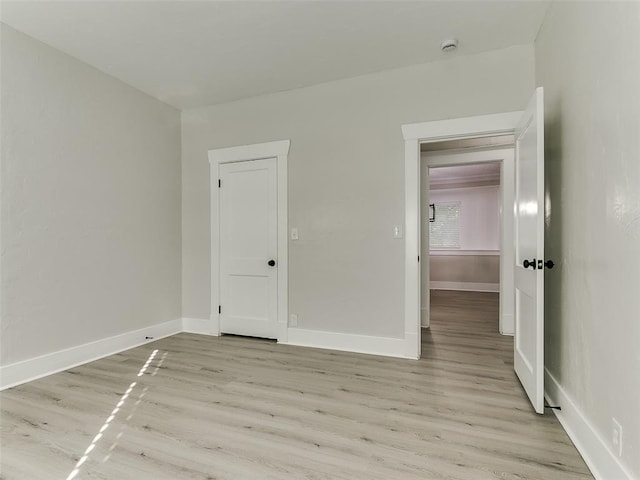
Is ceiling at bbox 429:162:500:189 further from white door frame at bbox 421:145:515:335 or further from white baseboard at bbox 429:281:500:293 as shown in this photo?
white baseboard at bbox 429:281:500:293

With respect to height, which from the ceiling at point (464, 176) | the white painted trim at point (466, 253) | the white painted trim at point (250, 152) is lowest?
the white painted trim at point (466, 253)

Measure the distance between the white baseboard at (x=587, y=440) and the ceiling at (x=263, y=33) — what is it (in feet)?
8.53

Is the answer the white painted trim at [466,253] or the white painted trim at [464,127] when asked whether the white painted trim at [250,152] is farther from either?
the white painted trim at [466,253]

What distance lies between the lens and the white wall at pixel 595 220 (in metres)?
1.38

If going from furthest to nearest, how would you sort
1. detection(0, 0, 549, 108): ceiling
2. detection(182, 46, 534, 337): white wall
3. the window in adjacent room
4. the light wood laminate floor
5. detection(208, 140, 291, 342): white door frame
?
the window in adjacent room → detection(208, 140, 291, 342): white door frame → detection(182, 46, 534, 337): white wall → detection(0, 0, 549, 108): ceiling → the light wood laminate floor

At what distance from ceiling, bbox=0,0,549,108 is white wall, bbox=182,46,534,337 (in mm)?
191

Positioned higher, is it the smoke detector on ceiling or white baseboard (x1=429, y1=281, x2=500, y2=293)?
the smoke detector on ceiling

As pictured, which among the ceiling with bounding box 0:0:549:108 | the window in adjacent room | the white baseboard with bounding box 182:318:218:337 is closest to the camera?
the ceiling with bounding box 0:0:549:108

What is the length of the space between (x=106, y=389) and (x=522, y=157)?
11.5 ft

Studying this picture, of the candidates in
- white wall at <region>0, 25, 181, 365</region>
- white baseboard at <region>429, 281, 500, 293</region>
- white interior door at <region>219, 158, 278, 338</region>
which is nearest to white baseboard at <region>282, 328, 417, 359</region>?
white interior door at <region>219, 158, 278, 338</region>

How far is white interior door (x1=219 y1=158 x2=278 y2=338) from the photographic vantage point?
3906mm

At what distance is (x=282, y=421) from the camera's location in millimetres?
2119

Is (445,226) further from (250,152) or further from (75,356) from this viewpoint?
(75,356)

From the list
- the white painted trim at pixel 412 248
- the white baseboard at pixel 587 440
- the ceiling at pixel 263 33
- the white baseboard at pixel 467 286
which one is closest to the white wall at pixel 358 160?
the white painted trim at pixel 412 248
